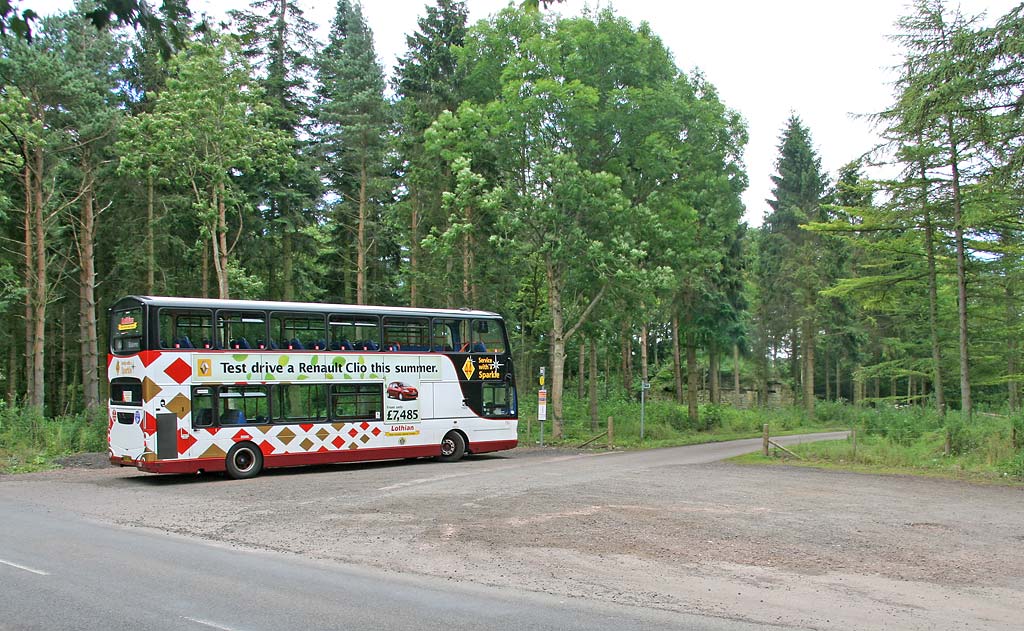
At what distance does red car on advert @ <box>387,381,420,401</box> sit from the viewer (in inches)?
874

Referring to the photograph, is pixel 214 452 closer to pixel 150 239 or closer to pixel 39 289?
pixel 39 289

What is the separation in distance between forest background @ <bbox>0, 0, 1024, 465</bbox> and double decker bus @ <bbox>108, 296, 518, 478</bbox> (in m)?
5.83

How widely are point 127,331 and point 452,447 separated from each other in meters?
9.78

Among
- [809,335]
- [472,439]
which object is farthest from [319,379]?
[809,335]

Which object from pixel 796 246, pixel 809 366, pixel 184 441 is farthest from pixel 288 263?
pixel 809 366

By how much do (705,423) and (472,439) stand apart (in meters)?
18.7

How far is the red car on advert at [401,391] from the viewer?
22.2 metres

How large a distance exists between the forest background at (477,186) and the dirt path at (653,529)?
25.4ft

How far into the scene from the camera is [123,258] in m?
31.9

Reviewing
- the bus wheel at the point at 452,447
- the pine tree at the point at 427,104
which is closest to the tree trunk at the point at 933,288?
the bus wheel at the point at 452,447

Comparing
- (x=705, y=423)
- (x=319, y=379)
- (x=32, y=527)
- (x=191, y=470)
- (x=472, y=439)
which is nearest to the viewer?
(x=32, y=527)

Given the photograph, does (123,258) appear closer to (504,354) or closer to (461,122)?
(461,122)

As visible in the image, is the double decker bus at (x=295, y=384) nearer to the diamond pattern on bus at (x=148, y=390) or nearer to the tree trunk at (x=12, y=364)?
the diamond pattern on bus at (x=148, y=390)

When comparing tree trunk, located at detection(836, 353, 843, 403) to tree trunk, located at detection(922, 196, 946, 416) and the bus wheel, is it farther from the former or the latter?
the bus wheel
